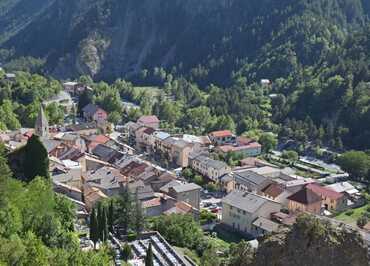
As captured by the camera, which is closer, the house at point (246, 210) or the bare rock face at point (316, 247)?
the bare rock face at point (316, 247)

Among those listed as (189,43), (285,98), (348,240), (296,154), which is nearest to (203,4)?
(189,43)

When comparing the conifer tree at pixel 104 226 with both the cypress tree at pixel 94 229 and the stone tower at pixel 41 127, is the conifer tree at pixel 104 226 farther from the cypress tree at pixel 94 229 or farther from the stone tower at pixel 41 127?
the stone tower at pixel 41 127

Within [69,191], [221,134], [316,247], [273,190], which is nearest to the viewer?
[316,247]

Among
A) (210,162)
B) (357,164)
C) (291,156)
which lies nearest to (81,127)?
(210,162)

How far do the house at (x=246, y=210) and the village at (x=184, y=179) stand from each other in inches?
3.1

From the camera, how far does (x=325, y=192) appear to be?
174ft

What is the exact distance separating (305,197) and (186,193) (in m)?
9.86

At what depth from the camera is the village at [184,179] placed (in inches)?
1799

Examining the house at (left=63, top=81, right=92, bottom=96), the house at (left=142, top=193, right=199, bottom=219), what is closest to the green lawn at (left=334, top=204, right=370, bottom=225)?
the house at (left=142, top=193, right=199, bottom=219)

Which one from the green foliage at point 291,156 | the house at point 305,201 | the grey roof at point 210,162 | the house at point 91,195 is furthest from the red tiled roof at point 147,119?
the house at point 305,201

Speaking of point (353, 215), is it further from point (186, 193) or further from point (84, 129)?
point (84, 129)

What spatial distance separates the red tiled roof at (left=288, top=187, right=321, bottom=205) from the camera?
49781mm

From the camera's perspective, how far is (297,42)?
116 metres

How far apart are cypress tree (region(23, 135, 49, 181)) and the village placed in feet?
15.3
